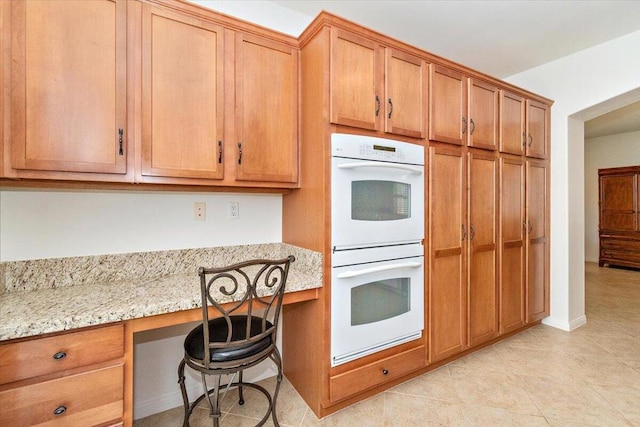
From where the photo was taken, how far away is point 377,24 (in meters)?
2.50

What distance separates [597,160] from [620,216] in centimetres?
137

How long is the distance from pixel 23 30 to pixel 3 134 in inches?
18.4

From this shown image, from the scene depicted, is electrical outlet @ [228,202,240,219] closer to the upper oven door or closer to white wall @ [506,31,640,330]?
the upper oven door

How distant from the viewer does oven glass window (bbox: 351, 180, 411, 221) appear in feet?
5.97

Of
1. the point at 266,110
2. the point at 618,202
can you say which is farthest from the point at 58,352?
the point at 618,202

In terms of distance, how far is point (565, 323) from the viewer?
301 cm

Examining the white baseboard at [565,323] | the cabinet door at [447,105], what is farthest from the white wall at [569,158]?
the cabinet door at [447,105]

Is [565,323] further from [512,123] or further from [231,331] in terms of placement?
[231,331]

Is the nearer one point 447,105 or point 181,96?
point 181,96

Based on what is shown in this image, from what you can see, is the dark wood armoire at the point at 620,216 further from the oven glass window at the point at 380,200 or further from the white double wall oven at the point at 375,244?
the oven glass window at the point at 380,200

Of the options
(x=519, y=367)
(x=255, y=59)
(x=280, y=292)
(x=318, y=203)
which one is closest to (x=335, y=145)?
(x=318, y=203)

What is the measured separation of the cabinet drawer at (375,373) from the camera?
1762 mm

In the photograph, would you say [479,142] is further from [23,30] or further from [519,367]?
[23,30]

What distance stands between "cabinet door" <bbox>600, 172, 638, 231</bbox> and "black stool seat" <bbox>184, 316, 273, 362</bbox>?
746 centimetres
